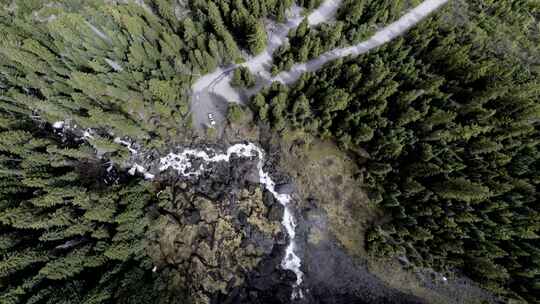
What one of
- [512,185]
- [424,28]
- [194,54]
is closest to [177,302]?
[194,54]

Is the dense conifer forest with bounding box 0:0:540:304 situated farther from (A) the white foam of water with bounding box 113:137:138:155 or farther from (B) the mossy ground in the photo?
(B) the mossy ground

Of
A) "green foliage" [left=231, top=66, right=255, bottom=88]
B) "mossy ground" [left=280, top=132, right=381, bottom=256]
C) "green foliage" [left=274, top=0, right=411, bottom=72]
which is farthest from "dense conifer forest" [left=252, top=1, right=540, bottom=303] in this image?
"green foliage" [left=274, top=0, right=411, bottom=72]

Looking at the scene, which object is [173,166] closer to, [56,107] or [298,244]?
[56,107]

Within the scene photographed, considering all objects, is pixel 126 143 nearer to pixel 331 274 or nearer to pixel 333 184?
pixel 333 184

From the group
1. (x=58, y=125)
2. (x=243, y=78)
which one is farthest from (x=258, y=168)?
(x=58, y=125)

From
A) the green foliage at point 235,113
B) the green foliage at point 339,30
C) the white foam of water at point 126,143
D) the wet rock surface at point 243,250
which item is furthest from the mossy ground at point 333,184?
the white foam of water at point 126,143

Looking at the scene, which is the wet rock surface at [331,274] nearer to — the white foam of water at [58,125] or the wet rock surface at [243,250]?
the wet rock surface at [243,250]
